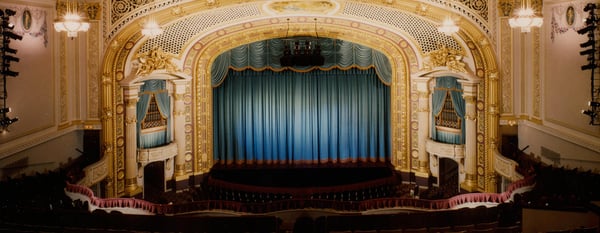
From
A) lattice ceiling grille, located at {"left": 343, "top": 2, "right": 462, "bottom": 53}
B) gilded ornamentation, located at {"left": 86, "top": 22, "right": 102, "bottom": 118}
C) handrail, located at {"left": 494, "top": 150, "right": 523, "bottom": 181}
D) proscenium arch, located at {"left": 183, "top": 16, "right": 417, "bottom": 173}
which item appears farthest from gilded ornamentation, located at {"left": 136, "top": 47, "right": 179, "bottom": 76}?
handrail, located at {"left": 494, "top": 150, "right": 523, "bottom": 181}

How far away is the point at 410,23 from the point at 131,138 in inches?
258

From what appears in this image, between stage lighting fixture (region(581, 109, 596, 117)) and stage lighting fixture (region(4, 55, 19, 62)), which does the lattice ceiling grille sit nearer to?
stage lighting fixture (region(581, 109, 596, 117))

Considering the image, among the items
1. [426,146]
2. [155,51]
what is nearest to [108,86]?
[155,51]

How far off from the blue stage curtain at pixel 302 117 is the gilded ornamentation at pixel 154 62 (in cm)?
301

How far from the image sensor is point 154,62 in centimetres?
1409

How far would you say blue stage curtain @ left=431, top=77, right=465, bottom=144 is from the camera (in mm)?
14797

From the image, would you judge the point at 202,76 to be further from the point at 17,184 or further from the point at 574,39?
the point at 574,39

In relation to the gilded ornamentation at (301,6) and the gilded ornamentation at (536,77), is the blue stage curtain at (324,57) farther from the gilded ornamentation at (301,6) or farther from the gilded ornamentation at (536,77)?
the gilded ornamentation at (536,77)

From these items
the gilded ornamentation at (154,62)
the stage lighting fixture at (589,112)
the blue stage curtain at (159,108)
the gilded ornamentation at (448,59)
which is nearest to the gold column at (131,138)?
the gilded ornamentation at (154,62)

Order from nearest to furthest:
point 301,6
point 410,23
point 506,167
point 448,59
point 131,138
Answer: point 506,167 < point 131,138 < point 301,6 < point 448,59 < point 410,23

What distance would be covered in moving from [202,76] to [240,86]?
1.87m

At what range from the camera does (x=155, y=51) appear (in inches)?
556

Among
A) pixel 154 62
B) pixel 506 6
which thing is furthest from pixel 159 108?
pixel 506 6

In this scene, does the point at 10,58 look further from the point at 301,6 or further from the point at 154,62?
the point at 301,6
